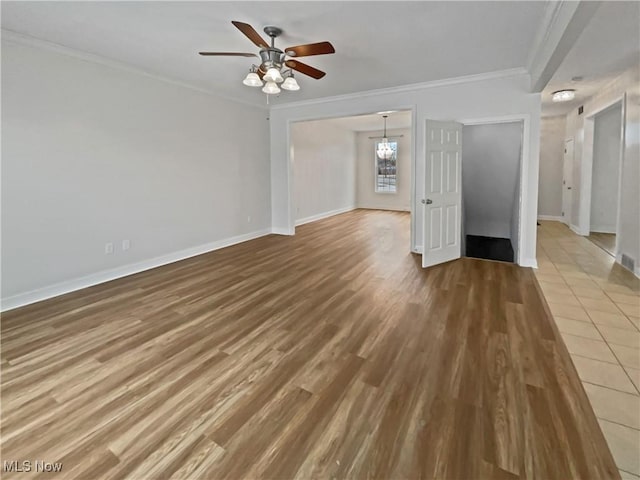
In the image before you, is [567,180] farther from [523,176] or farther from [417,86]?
[417,86]

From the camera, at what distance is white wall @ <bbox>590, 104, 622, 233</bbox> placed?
21.3 feet

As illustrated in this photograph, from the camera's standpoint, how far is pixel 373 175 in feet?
37.3

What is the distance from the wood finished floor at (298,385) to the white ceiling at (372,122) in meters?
5.86

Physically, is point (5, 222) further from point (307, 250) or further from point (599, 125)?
point (599, 125)

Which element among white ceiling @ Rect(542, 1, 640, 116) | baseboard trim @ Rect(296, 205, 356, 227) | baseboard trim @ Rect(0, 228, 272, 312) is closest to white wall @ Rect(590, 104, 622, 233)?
white ceiling @ Rect(542, 1, 640, 116)

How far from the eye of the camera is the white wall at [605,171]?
650 centimetres

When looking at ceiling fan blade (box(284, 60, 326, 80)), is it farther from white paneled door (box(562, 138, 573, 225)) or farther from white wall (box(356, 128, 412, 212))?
white wall (box(356, 128, 412, 212))

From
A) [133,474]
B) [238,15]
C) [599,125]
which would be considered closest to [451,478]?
[133,474]

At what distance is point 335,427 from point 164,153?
4494mm

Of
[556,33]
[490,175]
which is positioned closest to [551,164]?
[490,175]

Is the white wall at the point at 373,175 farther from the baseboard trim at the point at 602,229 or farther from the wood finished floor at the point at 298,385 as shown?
the wood finished floor at the point at 298,385

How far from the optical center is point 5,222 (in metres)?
3.35

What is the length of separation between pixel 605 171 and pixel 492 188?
2405mm

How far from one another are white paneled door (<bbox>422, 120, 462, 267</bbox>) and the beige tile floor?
1.26 m
